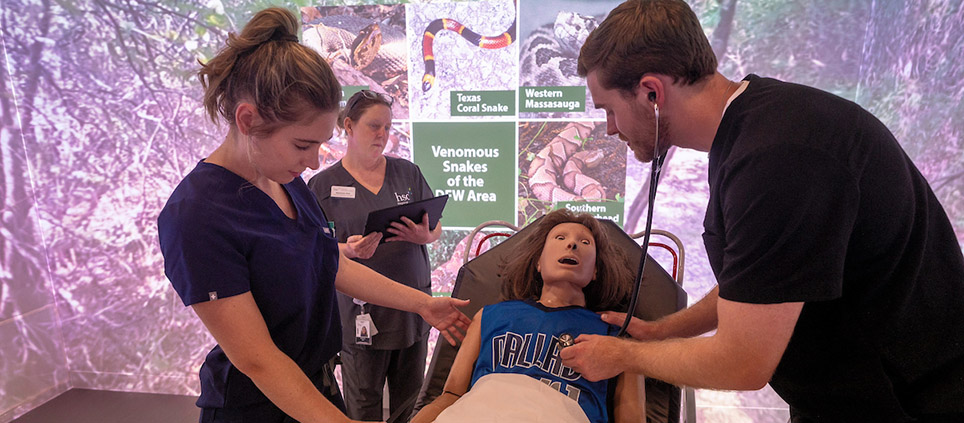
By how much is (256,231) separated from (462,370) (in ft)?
2.86

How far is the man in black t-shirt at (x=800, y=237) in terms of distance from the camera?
85cm

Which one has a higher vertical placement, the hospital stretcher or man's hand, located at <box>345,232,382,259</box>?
man's hand, located at <box>345,232,382,259</box>

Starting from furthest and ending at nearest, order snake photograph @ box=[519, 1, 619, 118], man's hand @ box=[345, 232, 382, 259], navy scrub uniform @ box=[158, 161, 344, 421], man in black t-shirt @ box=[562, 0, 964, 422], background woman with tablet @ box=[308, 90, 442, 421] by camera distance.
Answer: snake photograph @ box=[519, 1, 619, 118], background woman with tablet @ box=[308, 90, 442, 421], man's hand @ box=[345, 232, 382, 259], navy scrub uniform @ box=[158, 161, 344, 421], man in black t-shirt @ box=[562, 0, 964, 422]

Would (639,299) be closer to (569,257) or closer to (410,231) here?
(569,257)

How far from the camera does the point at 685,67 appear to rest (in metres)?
1.04

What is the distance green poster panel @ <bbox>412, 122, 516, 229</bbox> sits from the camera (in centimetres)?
287

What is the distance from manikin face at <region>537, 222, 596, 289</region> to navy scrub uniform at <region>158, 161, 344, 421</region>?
792mm

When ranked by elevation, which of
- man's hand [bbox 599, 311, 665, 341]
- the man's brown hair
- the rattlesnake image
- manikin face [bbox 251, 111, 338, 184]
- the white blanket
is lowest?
the white blanket

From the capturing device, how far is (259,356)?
3.23ft

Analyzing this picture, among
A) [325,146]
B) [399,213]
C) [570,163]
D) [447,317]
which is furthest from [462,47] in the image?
[447,317]

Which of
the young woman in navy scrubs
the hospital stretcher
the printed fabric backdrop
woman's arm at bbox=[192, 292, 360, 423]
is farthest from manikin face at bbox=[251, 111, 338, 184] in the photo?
the printed fabric backdrop

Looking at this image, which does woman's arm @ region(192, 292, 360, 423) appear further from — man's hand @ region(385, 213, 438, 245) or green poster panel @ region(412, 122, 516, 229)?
green poster panel @ region(412, 122, 516, 229)

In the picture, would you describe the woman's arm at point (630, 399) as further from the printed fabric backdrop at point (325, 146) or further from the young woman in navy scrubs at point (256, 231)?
the printed fabric backdrop at point (325, 146)

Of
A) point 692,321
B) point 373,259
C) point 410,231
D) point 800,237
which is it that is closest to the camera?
point 800,237
